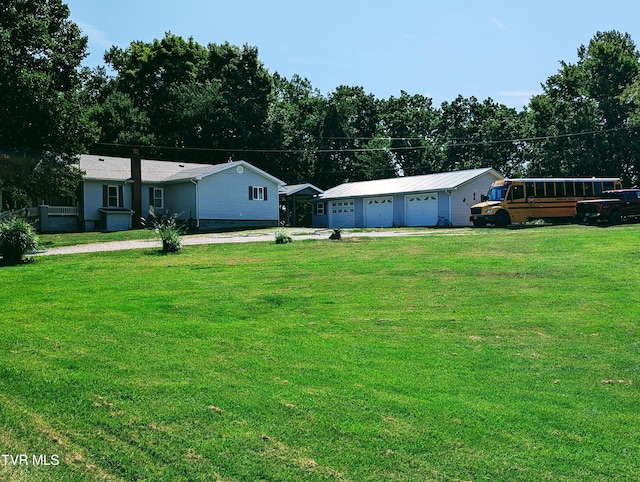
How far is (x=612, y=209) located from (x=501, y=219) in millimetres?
5028

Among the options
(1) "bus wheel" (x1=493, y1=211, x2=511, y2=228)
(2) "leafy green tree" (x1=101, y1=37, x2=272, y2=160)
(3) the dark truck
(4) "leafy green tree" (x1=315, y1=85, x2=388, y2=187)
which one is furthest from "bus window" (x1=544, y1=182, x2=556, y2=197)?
(4) "leafy green tree" (x1=315, y1=85, x2=388, y2=187)

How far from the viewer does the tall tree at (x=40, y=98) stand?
2316cm

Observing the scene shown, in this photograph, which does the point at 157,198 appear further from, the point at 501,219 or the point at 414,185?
the point at 501,219

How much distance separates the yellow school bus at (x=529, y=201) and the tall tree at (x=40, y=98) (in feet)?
64.2

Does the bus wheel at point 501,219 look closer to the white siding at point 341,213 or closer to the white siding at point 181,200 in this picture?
the white siding at point 341,213

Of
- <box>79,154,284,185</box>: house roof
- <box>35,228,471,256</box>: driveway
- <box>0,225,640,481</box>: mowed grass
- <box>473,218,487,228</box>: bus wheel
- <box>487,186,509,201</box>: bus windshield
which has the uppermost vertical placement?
<box>79,154,284,185</box>: house roof

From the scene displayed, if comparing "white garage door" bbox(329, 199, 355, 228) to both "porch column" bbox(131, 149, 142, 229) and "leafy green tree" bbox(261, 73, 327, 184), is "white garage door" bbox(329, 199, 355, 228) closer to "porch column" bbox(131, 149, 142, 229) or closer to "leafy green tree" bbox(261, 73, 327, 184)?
"leafy green tree" bbox(261, 73, 327, 184)

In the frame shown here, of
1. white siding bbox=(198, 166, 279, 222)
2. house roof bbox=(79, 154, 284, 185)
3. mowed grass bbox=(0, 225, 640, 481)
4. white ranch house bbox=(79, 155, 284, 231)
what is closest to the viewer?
mowed grass bbox=(0, 225, 640, 481)

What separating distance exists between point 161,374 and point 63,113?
72.9 ft

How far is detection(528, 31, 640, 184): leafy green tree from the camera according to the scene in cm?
4697

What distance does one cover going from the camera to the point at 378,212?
40.9 meters

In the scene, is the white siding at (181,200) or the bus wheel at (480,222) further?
the white siding at (181,200)

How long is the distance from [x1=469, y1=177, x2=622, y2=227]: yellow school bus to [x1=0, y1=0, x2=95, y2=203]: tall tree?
64.2ft

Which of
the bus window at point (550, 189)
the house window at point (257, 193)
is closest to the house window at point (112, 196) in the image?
the house window at point (257, 193)
